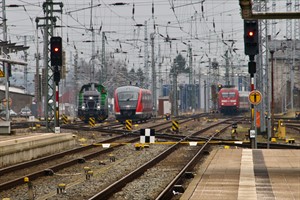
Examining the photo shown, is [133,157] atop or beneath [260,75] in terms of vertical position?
beneath

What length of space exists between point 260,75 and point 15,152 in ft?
54.7

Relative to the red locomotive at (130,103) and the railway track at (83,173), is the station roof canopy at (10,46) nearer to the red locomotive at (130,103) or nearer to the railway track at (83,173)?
the railway track at (83,173)

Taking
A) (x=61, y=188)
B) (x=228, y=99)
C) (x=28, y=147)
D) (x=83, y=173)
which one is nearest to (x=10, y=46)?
(x=28, y=147)

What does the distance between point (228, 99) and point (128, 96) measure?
25685mm

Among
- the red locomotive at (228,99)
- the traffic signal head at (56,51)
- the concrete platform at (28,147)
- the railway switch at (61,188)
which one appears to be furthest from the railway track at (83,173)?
the red locomotive at (228,99)

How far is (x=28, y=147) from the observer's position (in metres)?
21.6

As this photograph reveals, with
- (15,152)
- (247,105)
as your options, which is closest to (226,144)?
(15,152)

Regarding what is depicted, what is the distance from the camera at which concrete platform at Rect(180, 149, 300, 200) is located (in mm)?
11531

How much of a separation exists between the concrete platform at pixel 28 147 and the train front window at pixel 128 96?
88.6 feet

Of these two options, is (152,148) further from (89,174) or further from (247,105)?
(247,105)

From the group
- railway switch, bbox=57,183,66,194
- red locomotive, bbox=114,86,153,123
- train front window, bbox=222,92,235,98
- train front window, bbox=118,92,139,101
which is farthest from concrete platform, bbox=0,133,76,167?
train front window, bbox=222,92,235,98

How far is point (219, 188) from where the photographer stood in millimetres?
12477

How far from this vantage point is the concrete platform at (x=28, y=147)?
19.6 meters

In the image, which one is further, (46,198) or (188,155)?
(188,155)
